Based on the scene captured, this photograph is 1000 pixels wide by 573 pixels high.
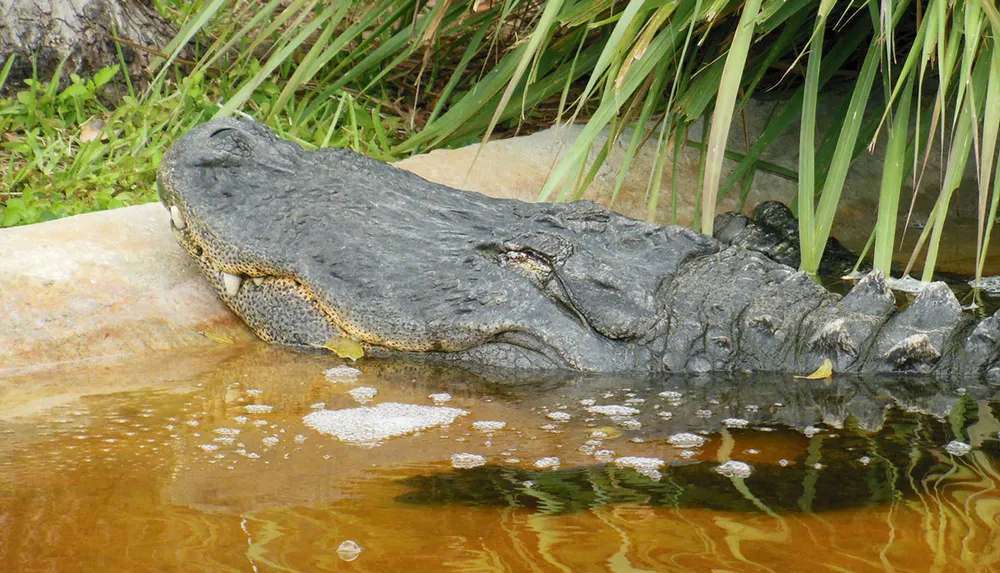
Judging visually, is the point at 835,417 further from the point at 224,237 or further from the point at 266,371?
the point at 224,237

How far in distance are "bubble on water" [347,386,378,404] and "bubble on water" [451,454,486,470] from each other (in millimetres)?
474

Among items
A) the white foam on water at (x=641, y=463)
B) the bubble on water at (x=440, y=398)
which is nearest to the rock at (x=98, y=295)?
the bubble on water at (x=440, y=398)

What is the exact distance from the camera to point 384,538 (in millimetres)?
1692

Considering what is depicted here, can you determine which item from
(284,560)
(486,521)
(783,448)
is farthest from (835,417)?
(284,560)

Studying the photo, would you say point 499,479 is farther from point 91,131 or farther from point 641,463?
point 91,131

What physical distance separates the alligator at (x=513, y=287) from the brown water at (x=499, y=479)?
0.15 metres

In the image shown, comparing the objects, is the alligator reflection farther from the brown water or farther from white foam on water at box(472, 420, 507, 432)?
white foam on water at box(472, 420, 507, 432)

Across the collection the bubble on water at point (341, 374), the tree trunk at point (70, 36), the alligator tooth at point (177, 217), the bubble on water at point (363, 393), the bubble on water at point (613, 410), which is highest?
the tree trunk at point (70, 36)

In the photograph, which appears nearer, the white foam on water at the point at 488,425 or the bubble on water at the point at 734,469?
the bubble on water at the point at 734,469

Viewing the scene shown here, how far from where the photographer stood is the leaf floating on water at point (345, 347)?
2.97 meters

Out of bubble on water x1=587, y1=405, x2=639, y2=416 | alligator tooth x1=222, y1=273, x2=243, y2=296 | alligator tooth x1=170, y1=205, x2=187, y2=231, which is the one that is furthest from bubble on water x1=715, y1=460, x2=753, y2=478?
alligator tooth x1=170, y1=205, x2=187, y2=231

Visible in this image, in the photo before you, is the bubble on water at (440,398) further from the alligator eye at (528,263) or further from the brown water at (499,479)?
the alligator eye at (528,263)

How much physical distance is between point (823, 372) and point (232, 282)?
1653 mm

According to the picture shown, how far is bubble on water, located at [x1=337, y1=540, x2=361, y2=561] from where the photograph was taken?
5.30 ft
